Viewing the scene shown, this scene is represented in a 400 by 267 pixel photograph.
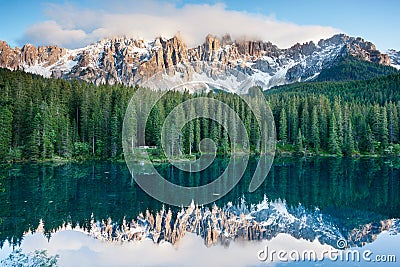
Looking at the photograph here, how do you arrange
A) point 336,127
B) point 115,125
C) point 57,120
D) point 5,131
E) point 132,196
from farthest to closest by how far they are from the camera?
point 336,127 → point 115,125 → point 57,120 → point 5,131 → point 132,196

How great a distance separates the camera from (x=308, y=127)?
268 ft

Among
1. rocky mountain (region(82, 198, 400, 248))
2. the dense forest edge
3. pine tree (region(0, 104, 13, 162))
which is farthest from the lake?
the dense forest edge

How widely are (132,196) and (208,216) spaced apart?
8.40 metres

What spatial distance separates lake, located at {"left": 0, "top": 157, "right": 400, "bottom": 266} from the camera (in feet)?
58.4

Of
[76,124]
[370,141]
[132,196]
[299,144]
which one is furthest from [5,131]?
[370,141]

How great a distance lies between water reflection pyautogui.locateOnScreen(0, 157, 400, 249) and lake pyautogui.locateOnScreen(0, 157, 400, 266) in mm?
67

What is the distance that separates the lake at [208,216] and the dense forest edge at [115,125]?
75.0 feet

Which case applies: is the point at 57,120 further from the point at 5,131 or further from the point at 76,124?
the point at 5,131

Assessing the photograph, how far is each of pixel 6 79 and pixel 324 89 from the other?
123996mm

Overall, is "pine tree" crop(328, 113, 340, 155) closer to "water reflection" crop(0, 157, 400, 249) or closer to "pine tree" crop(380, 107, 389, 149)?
"pine tree" crop(380, 107, 389, 149)

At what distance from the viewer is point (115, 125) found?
62.0m

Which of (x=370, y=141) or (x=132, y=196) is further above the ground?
(x=370, y=141)

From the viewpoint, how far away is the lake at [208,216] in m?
17.8

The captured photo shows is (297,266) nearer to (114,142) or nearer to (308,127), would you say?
(114,142)
